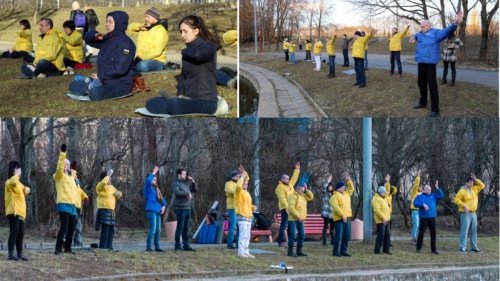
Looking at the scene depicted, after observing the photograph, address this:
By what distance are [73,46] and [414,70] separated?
4064 millimetres

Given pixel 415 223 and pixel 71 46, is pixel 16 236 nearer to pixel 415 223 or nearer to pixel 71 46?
pixel 71 46

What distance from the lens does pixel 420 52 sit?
12078 mm

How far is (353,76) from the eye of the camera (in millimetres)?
12062

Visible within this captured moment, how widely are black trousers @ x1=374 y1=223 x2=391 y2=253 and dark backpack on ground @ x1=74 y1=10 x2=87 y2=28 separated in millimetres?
5258

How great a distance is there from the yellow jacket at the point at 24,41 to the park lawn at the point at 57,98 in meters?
0.20

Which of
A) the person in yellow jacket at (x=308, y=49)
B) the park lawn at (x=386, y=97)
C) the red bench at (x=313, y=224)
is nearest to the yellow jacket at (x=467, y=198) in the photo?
the red bench at (x=313, y=224)

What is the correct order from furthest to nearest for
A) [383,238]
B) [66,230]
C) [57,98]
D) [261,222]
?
[261,222] < [383,238] < [66,230] < [57,98]

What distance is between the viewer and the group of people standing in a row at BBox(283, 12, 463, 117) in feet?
39.1

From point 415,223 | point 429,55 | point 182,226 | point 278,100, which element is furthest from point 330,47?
point 415,223

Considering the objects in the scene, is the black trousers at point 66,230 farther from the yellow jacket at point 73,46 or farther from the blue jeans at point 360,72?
the blue jeans at point 360,72

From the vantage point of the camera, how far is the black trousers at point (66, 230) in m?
11.0

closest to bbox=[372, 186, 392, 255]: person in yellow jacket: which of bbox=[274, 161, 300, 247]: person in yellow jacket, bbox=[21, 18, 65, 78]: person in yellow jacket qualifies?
bbox=[274, 161, 300, 247]: person in yellow jacket

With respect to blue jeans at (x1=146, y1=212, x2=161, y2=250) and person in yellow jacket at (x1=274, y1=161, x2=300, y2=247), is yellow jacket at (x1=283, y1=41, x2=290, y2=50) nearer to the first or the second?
person in yellow jacket at (x1=274, y1=161, x2=300, y2=247)

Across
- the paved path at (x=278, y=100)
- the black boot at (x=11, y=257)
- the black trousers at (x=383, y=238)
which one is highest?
the paved path at (x=278, y=100)
